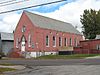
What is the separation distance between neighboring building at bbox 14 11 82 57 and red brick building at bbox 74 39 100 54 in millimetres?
3914

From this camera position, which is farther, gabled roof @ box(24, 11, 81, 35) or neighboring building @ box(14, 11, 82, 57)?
gabled roof @ box(24, 11, 81, 35)

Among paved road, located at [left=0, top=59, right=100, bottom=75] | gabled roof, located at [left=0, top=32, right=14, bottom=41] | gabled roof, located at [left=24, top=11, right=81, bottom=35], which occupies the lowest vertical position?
paved road, located at [left=0, top=59, right=100, bottom=75]

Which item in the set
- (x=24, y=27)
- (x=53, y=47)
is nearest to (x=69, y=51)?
(x=53, y=47)

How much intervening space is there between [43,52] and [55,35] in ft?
22.6

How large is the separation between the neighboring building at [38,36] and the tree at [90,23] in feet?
94.7

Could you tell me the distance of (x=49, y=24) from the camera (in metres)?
66.6

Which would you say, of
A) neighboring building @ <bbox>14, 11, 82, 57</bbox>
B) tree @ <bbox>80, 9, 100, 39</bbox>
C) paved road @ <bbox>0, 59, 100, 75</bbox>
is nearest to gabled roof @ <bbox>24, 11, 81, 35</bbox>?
neighboring building @ <bbox>14, 11, 82, 57</bbox>

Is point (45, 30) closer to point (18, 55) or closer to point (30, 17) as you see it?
point (30, 17)

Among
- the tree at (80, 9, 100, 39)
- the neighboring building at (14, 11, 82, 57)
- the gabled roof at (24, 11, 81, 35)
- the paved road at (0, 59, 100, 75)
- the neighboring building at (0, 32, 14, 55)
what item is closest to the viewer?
the paved road at (0, 59, 100, 75)

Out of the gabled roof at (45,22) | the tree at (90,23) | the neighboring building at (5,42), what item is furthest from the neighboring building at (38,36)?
the tree at (90,23)

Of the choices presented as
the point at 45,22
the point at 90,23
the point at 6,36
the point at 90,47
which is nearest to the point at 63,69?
the point at 45,22

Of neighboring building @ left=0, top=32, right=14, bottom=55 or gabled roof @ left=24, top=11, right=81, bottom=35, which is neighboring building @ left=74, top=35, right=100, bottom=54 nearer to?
gabled roof @ left=24, top=11, right=81, bottom=35

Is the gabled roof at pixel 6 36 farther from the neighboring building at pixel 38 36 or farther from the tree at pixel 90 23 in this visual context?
the tree at pixel 90 23

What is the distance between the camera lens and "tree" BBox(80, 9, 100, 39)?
96.4 meters
